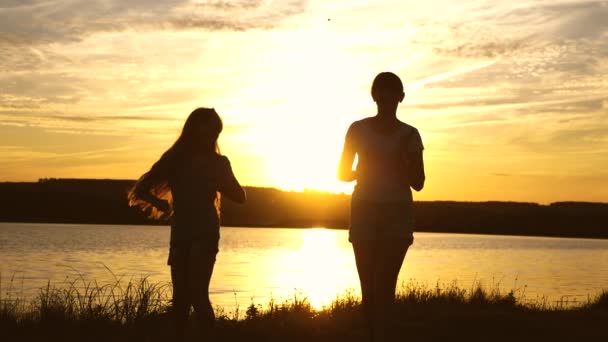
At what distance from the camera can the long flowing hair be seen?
6.26 m

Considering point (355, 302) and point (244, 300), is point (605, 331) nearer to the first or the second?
point (355, 302)

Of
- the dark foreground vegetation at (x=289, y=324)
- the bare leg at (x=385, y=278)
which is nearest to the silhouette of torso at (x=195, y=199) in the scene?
the bare leg at (x=385, y=278)

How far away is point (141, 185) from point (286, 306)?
287 inches

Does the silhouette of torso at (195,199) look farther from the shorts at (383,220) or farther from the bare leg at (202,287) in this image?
the shorts at (383,220)

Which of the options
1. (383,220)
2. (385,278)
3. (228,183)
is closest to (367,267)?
(385,278)

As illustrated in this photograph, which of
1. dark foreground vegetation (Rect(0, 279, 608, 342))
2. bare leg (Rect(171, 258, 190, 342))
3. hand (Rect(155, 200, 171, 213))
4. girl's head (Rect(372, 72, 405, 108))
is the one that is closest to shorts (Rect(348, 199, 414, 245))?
girl's head (Rect(372, 72, 405, 108))

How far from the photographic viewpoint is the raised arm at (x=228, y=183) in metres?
6.24

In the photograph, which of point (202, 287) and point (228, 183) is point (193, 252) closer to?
point (202, 287)

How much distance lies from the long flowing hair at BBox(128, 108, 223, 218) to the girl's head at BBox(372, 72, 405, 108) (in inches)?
52.0

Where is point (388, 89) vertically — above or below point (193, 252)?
above

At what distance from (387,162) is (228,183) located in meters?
1.29

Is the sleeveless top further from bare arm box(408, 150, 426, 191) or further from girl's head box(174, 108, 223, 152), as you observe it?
girl's head box(174, 108, 223, 152)

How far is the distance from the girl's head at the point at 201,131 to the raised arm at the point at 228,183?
163mm

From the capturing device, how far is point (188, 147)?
6.28 metres
